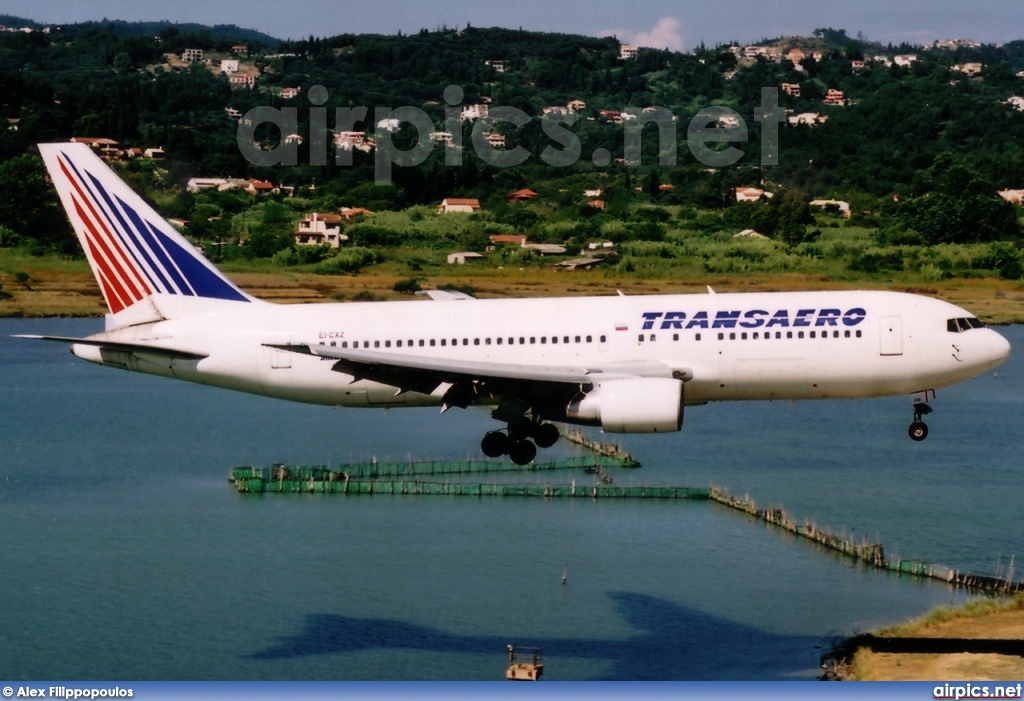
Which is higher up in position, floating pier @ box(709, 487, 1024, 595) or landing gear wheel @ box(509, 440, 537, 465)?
landing gear wheel @ box(509, 440, 537, 465)

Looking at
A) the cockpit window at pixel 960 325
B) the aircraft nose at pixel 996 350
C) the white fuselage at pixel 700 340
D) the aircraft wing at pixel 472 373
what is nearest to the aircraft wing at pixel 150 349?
the white fuselage at pixel 700 340

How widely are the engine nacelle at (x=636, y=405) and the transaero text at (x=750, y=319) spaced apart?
2502mm

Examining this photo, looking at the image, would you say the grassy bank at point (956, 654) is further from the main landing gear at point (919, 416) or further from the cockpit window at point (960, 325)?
the cockpit window at point (960, 325)

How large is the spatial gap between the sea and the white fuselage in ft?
143

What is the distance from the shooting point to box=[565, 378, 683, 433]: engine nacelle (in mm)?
58344

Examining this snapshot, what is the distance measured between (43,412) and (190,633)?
70173 mm

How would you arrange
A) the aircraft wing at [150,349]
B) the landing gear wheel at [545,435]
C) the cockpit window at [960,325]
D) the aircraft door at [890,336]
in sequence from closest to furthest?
the aircraft door at [890,336] < the cockpit window at [960,325] < the landing gear wheel at [545,435] < the aircraft wing at [150,349]

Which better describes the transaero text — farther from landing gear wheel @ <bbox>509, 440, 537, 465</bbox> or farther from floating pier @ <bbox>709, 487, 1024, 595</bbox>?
floating pier @ <bbox>709, 487, 1024, 595</bbox>

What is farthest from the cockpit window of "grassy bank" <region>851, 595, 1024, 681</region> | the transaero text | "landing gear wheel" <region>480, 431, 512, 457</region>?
"grassy bank" <region>851, 595, 1024, 681</region>

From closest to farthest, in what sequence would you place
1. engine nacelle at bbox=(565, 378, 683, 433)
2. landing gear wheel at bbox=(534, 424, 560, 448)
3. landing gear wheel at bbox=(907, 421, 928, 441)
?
engine nacelle at bbox=(565, 378, 683, 433) < landing gear wheel at bbox=(534, 424, 560, 448) < landing gear wheel at bbox=(907, 421, 928, 441)

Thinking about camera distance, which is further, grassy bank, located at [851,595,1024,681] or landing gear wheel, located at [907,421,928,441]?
grassy bank, located at [851,595,1024,681]

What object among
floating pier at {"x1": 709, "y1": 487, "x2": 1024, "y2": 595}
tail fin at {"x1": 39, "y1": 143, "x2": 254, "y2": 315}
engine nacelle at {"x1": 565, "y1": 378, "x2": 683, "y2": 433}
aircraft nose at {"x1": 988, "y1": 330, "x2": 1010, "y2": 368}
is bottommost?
floating pier at {"x1": 709, "y1": 487, "x2": 1024, "y2": 595}

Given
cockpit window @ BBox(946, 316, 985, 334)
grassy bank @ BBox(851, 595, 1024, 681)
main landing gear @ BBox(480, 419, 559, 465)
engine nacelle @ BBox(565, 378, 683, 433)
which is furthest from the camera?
grassy bank @ BBox(851, 595, 1024, 681)

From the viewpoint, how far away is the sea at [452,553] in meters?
105
